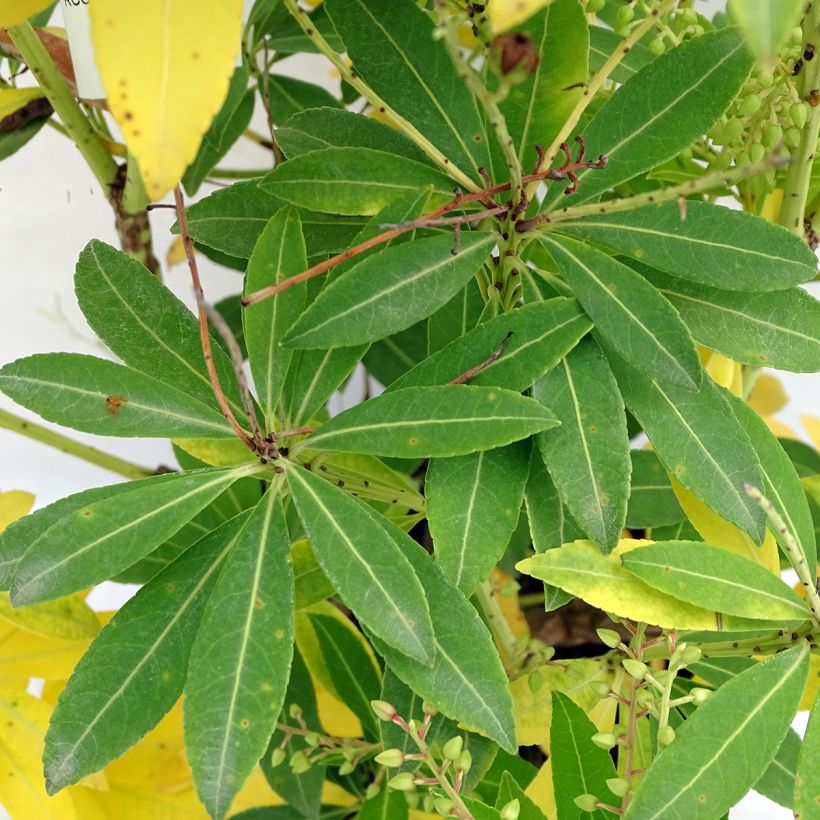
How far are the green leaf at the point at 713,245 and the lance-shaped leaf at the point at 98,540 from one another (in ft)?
Result: 0.78

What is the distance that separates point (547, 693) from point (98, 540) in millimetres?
275

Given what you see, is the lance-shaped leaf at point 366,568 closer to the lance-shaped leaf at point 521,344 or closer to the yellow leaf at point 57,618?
the lance-shaped leaf at point 521,344

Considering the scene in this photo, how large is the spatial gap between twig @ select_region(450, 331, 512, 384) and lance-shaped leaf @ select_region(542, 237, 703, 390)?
1.6 inches

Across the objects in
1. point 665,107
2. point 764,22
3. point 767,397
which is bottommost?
point 764,22

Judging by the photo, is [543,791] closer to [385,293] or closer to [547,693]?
[547,693]

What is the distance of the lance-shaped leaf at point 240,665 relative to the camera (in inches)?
15.5

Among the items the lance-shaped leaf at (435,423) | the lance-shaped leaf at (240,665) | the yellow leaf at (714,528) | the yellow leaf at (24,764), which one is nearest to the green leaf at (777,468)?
the yellow leaf at (714,528)

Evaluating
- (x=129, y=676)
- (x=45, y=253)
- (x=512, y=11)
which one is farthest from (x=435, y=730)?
(x=45, y=253)

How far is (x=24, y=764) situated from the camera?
1.86 feet

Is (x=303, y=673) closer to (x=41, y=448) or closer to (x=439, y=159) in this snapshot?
(x=439, y=159)

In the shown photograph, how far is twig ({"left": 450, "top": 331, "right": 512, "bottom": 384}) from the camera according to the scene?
433 mm

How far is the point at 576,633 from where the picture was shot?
2.64 ft

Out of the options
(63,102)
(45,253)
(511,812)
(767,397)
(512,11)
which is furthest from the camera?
(45,253)

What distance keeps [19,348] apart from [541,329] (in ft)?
3.13
